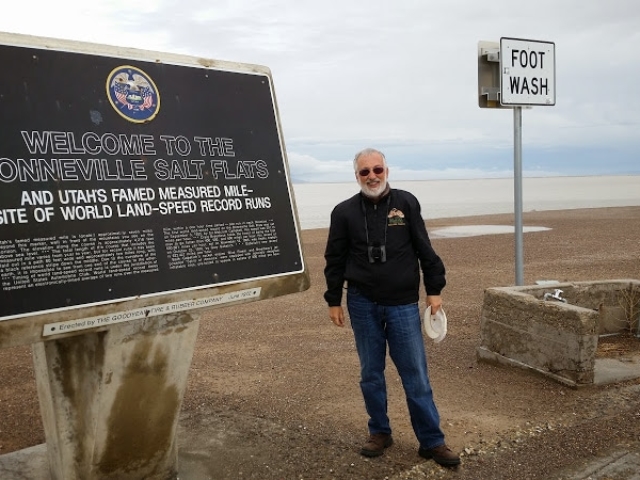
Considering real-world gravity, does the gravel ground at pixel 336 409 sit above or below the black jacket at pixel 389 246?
below

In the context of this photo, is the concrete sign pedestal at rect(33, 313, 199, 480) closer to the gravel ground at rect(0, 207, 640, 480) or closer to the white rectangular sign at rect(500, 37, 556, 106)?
the gravel ground at rect(0, 207, 640, 480)

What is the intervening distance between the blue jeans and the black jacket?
0.25 ft

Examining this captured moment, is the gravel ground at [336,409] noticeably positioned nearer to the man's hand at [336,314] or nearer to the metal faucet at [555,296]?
the metal faucet at [555,296]

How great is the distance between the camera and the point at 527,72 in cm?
664

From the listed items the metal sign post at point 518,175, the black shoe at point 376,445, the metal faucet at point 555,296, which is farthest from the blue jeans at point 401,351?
the metal sign post at point 518,175

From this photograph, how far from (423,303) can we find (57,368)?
6.31 m

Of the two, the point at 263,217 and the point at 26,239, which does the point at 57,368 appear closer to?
the point at 26,239

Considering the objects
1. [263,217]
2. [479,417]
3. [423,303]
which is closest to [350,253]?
[263,217]

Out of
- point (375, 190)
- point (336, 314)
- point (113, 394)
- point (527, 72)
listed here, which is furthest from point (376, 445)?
point (527, 72)

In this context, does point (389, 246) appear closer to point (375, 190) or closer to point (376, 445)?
point (375, 190)

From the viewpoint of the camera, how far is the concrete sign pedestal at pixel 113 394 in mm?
3547

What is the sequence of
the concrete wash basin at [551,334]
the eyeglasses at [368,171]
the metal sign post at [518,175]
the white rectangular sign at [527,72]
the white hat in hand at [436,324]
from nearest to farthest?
the eyeglasses at [368,171] → the white hat in hand at [436,324] → the concrete wash basin at [551,334] → the white rectangular sign at [527,72] → the metal sign post at [518,175]

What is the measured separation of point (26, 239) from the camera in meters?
3.08

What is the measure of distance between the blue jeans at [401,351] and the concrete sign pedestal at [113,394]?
3.51ft
